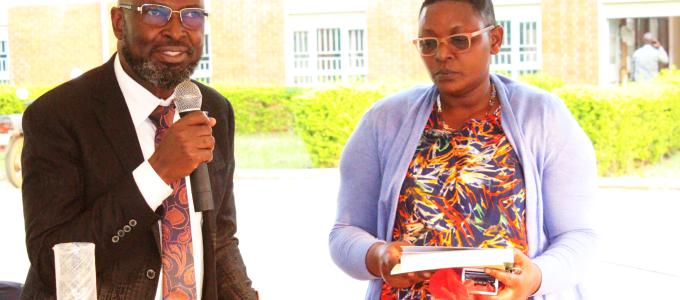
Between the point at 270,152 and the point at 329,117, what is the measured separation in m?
3.43

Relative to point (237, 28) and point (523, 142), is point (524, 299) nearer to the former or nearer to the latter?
point (523, 142)

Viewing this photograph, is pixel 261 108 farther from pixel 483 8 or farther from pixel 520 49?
pixel 483 8

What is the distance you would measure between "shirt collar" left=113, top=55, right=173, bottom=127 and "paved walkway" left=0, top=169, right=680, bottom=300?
3.95 m

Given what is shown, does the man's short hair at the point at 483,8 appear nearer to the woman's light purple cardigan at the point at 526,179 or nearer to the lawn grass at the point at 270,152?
the woman's light purple cardigan at the point at 526,179

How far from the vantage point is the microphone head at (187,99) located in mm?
2311

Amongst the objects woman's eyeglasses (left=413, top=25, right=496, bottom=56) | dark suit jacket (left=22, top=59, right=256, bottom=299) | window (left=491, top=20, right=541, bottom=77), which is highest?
window (left=491, top=20, right=541, bottom=77)

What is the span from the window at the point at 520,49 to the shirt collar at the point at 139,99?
69.6 feet

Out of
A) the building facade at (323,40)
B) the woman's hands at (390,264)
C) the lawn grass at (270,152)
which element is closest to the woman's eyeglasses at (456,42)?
the woman's hands at (390,264)

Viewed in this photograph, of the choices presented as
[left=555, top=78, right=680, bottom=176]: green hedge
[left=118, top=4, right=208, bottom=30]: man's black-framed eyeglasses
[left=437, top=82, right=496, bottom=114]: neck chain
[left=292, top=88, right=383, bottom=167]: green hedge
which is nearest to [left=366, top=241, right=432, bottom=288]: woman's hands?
[left=437, top=82, right=496, bottom=114]: neck chain

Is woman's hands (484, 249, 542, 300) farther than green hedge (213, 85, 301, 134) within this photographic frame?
No

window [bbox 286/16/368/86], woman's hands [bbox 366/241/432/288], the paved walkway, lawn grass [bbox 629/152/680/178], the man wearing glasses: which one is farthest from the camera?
window [bbox 286/16/368/86]

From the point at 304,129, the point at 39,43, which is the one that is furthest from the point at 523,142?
the point at 39,43

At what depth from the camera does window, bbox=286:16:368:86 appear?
81.4ft

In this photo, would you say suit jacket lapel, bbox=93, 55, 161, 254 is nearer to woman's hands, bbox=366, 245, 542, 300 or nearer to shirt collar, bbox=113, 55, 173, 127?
shirt collar, bbox=113, 55, 173, 127
